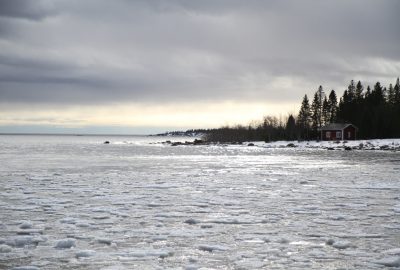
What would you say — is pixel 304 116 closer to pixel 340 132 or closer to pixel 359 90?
pixel 359 90

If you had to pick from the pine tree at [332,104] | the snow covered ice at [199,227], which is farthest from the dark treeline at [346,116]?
the snow covered ice at [199,227]

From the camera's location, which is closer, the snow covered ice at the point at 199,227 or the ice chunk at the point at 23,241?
the snow covered ice at the point at 199,227

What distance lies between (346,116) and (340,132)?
12.5 meters

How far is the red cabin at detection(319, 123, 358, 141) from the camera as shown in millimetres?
93938

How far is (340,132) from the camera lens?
9406cm

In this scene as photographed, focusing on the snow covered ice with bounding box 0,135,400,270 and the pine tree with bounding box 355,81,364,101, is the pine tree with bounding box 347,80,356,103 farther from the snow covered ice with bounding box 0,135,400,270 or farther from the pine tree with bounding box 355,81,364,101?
the snow covered ice with bounding box 0,135,400,270

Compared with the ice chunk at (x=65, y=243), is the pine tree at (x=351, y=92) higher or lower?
higher

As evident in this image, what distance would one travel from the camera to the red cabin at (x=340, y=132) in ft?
308

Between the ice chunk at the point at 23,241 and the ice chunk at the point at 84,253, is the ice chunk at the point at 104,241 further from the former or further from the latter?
the ice chunk at the point at 23,241

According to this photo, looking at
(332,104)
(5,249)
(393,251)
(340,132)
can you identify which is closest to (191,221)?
(5,249)

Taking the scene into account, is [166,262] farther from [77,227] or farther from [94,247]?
[77,227]

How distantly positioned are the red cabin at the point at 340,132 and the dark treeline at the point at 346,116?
8.90ft

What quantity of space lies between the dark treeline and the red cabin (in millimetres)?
2713

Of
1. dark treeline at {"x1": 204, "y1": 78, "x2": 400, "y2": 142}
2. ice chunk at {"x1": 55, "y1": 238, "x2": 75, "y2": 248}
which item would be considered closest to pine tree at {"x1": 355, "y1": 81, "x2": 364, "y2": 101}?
dark treeline at {"x1": 204, "y1": 78, "x2": 400, "y2": 142}
